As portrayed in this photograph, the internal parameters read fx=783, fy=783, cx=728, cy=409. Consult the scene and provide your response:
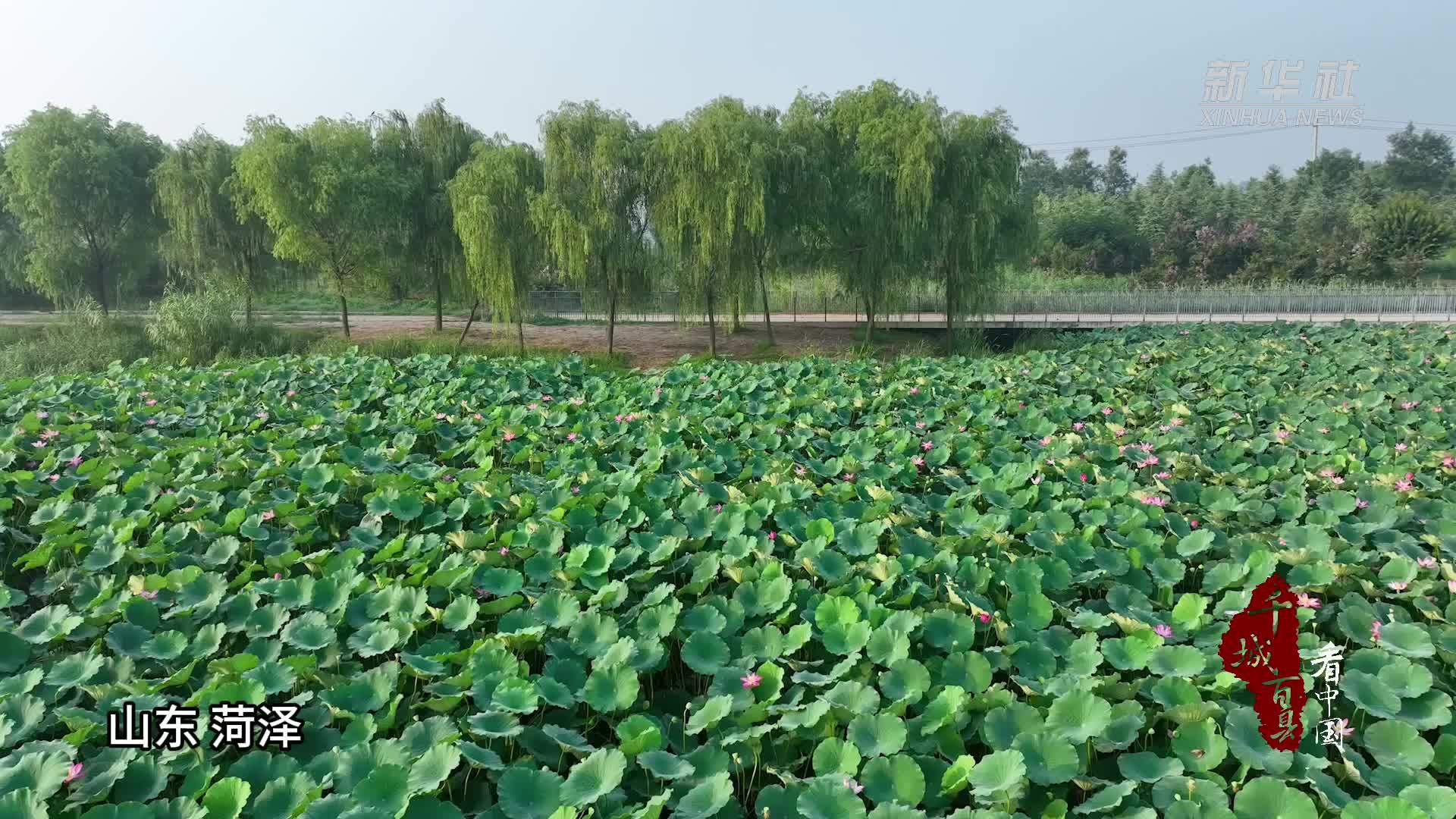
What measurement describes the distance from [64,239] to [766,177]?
59.9 feet

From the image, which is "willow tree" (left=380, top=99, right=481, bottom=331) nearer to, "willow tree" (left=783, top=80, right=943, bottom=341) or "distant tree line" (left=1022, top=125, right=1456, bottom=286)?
"willow tree" (left=783, top=80, right=943, bottom=341)

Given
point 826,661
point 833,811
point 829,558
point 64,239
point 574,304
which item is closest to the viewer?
point 833,811

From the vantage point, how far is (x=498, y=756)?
1.72 metres

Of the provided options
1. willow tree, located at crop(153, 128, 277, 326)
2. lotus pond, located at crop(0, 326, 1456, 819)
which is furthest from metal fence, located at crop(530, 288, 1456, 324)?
lotus pond, located at crop(0, 326, 1456, 819)

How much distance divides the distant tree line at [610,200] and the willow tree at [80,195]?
9 cm

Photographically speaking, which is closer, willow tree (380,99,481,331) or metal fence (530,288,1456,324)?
willow tree (380,99,481,331)

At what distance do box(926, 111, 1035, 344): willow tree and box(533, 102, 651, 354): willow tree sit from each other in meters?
5.51

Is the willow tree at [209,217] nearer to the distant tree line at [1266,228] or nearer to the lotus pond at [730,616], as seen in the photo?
the lotus pond at [730,616]

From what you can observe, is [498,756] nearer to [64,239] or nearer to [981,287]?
[981,287]

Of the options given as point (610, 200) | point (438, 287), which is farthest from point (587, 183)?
point (438, 287)

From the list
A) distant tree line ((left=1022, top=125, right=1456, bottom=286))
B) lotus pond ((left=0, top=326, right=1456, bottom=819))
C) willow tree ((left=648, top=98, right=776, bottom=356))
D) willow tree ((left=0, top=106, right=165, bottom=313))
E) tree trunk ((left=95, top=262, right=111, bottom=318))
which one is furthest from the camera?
distant tree line ((left=1022, top=125, right=1456, bottom=286))

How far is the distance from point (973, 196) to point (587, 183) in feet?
23.0

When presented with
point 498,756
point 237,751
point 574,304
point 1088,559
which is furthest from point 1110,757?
point 574,304

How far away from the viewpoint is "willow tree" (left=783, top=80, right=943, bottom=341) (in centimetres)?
1412
